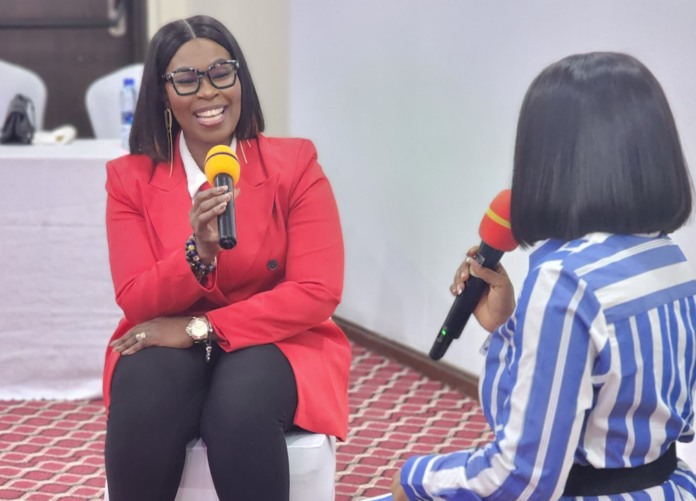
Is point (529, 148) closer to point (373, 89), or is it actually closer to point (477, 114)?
point (477, 114)

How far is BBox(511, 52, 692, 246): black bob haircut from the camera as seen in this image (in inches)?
37.6

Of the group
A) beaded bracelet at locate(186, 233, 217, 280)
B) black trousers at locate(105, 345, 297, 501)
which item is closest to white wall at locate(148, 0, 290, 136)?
beaded bracelet at locate(186, 233, 217, 280)

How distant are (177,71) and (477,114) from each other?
1259mm

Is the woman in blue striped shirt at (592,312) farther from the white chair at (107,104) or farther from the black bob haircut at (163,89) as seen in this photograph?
the white chair at (107,104)

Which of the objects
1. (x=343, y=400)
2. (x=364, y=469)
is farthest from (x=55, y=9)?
(x=343, y=400)

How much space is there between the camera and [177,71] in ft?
5.59

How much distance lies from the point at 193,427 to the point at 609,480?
793 millimetres

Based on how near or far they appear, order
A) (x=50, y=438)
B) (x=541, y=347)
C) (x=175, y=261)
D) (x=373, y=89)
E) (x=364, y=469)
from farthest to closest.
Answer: (x=373, y=89) → (x=50, y=438) → (x=364, y=469) → (x=175, y=261) → (x=541, y=347)

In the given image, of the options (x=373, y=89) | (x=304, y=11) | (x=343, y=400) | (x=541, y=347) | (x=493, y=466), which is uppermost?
(x=304, y=11)

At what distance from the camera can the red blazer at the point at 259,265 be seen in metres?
1.57

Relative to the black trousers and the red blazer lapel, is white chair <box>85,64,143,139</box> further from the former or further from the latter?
the black trousers

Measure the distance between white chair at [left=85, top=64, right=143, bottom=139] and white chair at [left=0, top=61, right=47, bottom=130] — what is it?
229 mm

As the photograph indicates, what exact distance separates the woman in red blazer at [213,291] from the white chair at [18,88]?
7.47ft

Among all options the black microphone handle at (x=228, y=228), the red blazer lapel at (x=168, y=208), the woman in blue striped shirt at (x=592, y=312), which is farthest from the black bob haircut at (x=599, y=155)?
the red blazer lapel at (x=168, y=208)
